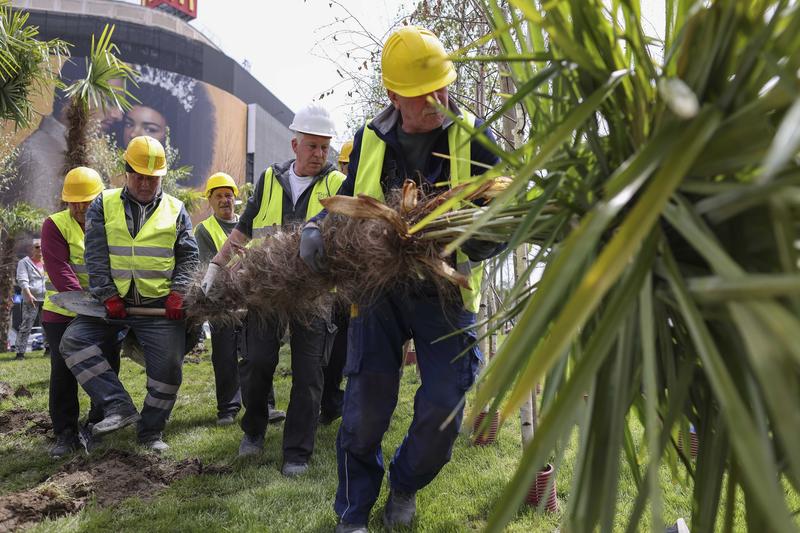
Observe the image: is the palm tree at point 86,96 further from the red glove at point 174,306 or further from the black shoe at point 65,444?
the black shoe at point 65,444

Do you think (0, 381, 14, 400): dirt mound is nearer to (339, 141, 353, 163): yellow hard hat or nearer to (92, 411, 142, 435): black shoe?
(92, 411, 142, 435): black shoe

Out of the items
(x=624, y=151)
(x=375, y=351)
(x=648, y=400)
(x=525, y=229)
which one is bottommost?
(x=375, y=351)

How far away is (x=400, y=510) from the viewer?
295cm

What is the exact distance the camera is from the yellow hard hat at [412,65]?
2.55m

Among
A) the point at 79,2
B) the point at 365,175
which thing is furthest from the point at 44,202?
the point at 365,175

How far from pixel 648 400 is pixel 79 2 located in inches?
1941

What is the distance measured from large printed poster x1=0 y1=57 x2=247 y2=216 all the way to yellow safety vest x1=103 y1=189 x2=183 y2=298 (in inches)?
1123

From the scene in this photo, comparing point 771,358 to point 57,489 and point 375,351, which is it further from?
point 57,489

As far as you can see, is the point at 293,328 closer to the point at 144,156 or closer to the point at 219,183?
the point at 144,156

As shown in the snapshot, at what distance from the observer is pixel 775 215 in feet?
2.76

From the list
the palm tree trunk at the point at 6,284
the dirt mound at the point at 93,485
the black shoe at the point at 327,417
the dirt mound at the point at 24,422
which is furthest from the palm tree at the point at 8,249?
the dirt mound at the point at 93,485

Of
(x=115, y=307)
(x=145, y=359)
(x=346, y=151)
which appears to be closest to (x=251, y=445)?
(x=145, y=359)

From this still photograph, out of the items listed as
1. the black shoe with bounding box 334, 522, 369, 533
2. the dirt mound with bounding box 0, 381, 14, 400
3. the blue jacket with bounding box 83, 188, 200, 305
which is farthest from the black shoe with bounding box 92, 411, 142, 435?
the dirt mound with bounding box 0, 381, 14, 400

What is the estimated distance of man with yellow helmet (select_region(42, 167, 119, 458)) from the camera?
4773 mm
